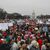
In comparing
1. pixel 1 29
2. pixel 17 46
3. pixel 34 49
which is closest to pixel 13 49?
pixel 17 46

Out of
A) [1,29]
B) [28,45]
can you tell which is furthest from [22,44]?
[1,29]

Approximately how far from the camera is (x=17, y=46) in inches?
611

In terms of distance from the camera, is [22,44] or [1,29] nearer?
[22,44]

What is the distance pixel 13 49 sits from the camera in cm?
1553

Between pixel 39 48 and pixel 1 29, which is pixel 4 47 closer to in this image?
pixel 39 48

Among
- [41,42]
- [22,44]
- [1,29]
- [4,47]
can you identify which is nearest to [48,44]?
[41,42]

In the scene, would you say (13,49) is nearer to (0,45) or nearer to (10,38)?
(0,45)

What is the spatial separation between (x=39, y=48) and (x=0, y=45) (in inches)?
91.4

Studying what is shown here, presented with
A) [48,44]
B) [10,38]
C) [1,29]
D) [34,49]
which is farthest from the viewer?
[1,29]

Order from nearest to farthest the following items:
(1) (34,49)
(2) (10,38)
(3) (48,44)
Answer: (1) (34,49) → (3) (48,44) → (2) (10,38)

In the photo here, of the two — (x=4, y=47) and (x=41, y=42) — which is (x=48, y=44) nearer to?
(x=41, y=42)

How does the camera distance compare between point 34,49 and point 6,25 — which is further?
point 6,25

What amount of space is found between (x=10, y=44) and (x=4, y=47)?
389 millimetres

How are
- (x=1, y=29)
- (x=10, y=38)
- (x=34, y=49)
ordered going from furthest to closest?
(x=1, y=29), (x=10, y=38), (x=34, y=49)
